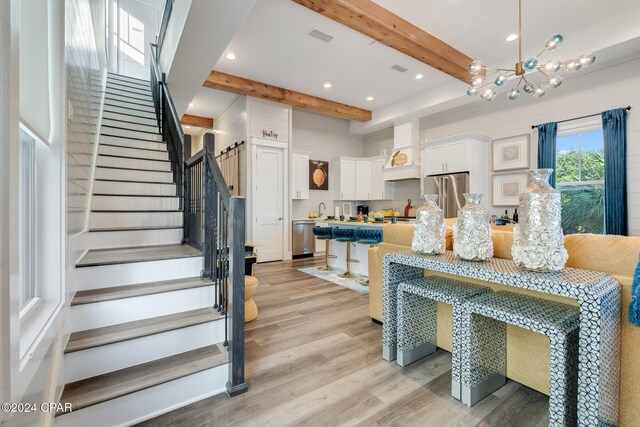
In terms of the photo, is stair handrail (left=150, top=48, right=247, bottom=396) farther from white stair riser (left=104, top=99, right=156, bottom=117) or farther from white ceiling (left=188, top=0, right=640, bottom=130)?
white stair riser (left=104, top=99, right=156, bottom=117)

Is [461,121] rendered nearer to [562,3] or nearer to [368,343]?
[562,3]

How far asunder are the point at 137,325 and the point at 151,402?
507 mm

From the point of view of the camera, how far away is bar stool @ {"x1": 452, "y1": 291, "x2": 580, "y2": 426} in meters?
1.37

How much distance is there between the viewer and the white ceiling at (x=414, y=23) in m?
3.48

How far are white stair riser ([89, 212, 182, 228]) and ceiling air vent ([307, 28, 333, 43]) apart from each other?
300 centimetres

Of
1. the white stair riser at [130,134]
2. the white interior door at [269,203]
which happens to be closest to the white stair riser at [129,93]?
the white stair riser at [130,134]

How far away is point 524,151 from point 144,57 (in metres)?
9.34

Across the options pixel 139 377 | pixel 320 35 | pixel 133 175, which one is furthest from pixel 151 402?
pixel 320 35

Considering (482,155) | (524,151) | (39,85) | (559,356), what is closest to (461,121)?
Answer: (482,155)

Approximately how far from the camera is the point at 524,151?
505cm

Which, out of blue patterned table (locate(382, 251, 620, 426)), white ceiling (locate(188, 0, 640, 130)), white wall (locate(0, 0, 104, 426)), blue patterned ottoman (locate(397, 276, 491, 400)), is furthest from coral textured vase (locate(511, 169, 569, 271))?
white ceiling (locate(188, 0, 640, 130))

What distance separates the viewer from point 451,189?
221 inches

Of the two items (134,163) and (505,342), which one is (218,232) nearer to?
(505,342)

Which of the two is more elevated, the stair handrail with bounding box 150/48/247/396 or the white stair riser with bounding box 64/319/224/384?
the stair handrail with bounding box 150/48/247/396
